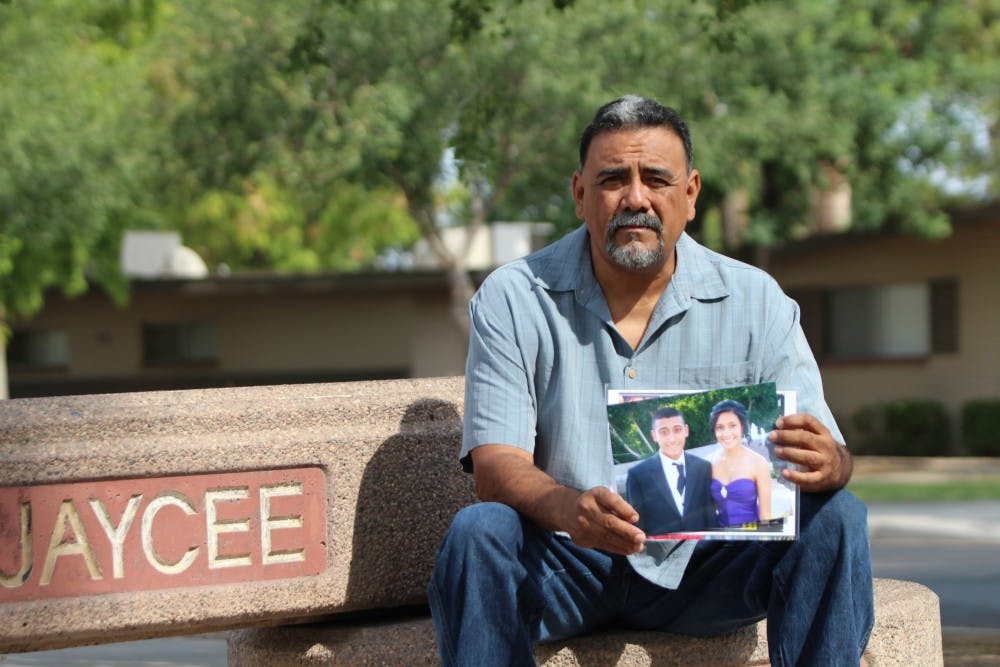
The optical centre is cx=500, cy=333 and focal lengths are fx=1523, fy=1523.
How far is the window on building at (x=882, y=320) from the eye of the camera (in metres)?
23.4

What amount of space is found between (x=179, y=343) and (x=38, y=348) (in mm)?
2936

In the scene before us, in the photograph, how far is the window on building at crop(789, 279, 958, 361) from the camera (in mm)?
23391

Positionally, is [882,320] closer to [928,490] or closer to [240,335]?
[928,490]

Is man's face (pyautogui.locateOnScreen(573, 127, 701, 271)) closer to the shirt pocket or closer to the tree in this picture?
the shirt pocket

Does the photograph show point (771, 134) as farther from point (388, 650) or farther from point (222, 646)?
point (388, 650)

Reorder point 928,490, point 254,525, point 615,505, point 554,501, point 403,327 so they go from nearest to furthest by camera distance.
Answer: point 615,505 < point 554,501 < point 254,525 < point 928,490 < point 403,327

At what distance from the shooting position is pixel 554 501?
3227mm

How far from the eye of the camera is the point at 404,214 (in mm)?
35625

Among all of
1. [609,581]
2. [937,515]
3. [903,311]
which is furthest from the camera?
[903,311]

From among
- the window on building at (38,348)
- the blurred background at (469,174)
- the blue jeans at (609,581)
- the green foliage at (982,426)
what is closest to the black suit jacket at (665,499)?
the blue jeans at (609,581)

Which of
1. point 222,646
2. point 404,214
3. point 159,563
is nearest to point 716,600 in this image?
point 159,563

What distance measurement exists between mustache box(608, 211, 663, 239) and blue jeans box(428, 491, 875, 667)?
2.29ft

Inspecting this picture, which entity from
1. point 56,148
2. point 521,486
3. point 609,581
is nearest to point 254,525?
point 521,486

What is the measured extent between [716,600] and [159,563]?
1.28 m
